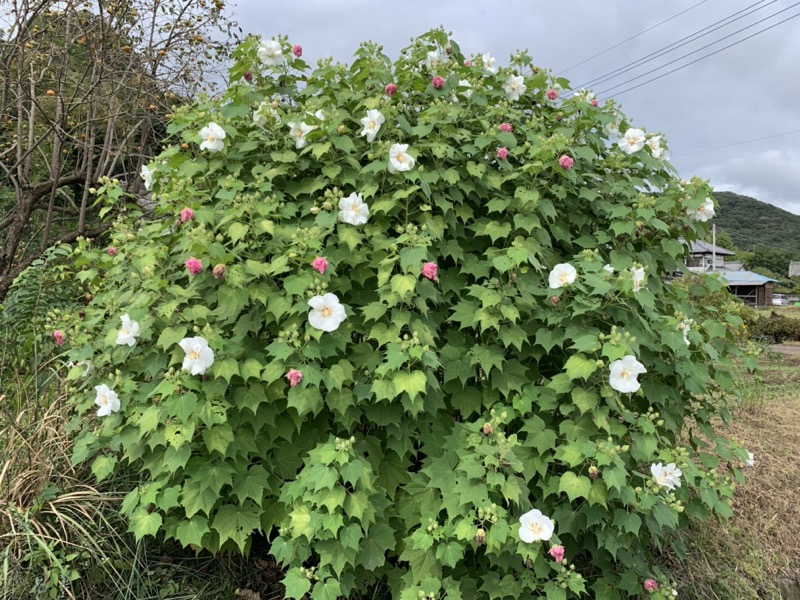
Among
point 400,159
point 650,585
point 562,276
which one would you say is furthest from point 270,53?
point 650,585

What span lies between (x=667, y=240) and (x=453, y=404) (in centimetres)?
129

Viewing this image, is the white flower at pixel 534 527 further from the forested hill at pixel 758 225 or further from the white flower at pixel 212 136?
the forested hill at pixel 758 225

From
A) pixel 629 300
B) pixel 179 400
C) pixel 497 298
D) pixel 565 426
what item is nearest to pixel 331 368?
pixel 179 400

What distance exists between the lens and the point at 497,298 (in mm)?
2184

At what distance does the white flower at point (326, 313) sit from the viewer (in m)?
2.00

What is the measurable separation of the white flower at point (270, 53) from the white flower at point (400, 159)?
0.85 meters

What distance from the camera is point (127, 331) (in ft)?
6.89

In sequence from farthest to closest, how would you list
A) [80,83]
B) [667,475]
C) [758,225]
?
1. [758,225]
2. [80,83]
3. [667,475]

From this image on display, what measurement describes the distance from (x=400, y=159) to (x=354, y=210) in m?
0.29

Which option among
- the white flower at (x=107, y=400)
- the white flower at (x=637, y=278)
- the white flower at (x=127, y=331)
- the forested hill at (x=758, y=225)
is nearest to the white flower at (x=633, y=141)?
the white flower at (x=637, y=278)

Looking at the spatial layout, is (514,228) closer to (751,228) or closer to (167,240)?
(167,240)

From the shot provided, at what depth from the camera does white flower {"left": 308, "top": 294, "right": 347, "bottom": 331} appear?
1996mm

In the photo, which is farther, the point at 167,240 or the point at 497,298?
the point at 167,240

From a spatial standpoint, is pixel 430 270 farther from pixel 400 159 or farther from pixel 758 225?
pixel 758 225
